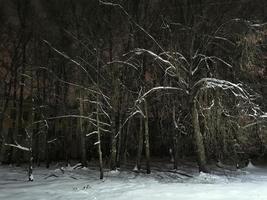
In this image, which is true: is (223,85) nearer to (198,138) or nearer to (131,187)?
(198,138)

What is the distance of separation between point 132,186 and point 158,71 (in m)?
8.90

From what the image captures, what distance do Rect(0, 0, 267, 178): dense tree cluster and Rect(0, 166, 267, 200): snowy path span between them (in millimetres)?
1563

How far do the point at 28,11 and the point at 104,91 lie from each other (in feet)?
44.9

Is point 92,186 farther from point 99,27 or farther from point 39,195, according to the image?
point 99,27

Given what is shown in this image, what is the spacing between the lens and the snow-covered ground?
57.2ft

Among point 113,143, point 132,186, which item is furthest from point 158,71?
point 132,186

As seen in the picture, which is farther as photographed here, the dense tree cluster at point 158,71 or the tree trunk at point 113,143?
the tree trunk at point 113,143

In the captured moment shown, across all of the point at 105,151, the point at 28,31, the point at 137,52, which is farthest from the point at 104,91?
the point at 105,151

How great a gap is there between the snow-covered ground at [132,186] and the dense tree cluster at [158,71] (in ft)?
4.90

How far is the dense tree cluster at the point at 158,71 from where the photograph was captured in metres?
22.4

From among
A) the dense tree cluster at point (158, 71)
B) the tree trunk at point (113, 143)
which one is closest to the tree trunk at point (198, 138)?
the dense tree cluster at point (158, 71)

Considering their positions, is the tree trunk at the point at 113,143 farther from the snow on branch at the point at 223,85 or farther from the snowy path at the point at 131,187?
the snow on branch at the point at 223,85

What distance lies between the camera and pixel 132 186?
20.9 m

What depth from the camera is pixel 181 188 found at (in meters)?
19.2
